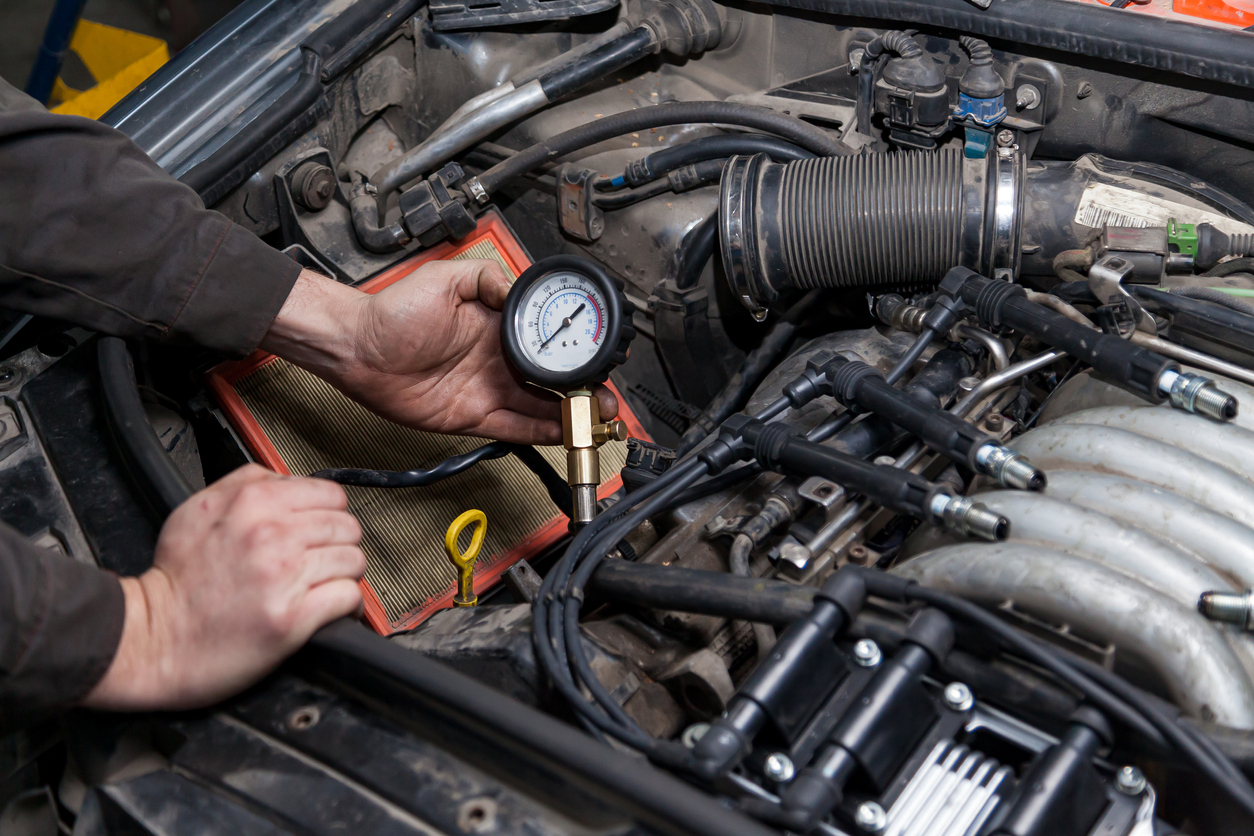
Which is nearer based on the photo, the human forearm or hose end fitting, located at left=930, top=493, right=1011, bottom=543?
hose end fitting, located at left=930, top=493, right=1011, bottom=543

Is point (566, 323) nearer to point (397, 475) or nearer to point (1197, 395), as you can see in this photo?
point (397, 475)

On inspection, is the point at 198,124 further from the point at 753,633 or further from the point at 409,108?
the point at 753,633

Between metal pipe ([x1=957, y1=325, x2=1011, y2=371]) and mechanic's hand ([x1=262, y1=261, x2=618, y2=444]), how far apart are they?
57 centimetres

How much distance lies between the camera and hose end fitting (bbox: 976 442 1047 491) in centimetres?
97


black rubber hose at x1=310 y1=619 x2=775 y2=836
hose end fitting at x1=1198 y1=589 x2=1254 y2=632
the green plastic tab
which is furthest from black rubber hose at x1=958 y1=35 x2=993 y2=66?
black rubber hose at x1=310 y1=619 x2=775 y2=836

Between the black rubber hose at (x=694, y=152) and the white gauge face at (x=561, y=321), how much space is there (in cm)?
29

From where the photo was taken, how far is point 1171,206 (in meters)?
1.30

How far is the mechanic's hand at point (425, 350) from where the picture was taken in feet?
4.91

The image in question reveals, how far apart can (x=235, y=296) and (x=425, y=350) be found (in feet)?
0.98

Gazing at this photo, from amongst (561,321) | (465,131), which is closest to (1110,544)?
(561,321)

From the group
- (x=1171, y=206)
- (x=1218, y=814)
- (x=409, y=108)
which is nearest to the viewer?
(x=1218, y=814)

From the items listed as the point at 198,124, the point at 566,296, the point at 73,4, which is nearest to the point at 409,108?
the point at 198,124

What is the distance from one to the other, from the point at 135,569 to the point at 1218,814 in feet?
3.55

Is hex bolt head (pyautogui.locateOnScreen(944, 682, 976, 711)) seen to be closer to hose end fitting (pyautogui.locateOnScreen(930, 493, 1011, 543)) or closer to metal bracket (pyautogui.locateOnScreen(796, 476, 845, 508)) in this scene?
hose end fitting (pyautogui.locateOnScreen(930, 493, 1011, 543))
